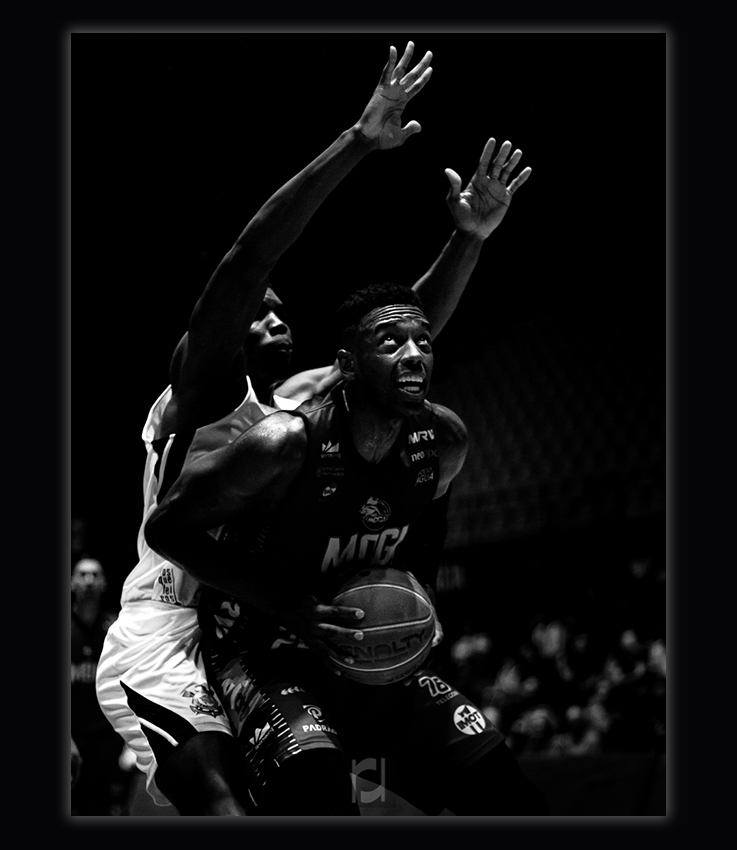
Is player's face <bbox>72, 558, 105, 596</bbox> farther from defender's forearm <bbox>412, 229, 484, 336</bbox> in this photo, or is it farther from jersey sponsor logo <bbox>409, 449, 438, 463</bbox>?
jersey sponsor logo <bbox>409, 449, 438, 463</bbox>

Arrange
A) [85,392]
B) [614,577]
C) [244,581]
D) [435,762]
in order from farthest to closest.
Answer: [614,577], [85,392], [435,762], [244,581]

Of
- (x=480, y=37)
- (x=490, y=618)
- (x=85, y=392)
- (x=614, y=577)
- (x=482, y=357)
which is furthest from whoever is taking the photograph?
(x=490, y=618)

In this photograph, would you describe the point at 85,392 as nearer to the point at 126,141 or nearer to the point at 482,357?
the point at 126,141

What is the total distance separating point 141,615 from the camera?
349 cm

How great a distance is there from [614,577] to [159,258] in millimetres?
4820

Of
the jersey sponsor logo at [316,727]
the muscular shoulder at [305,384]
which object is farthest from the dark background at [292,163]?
the jersey sponsor logo at [316,727]

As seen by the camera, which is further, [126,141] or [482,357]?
[482,357]

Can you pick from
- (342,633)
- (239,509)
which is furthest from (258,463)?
(342,633)

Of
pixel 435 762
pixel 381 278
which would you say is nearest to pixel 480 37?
pixel 381 278

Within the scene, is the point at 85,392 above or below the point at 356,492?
above

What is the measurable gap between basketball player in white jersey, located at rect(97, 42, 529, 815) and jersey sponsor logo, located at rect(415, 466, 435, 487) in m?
0.52

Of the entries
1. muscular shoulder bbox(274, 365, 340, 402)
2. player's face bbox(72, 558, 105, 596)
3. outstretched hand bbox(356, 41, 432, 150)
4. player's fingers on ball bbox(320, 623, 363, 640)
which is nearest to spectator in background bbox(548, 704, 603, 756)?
player's face bbox(72, 558, 105, 596)

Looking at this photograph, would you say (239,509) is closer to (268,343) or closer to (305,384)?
(268,343)

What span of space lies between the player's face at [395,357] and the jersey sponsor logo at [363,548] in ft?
1.24
